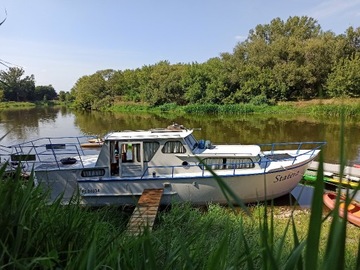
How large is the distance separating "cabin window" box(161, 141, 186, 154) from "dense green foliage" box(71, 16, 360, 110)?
95.3 feet

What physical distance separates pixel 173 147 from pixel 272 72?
37.6m

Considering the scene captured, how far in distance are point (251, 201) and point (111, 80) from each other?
209 feet

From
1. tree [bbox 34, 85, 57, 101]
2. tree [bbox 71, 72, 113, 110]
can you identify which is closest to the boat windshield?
tree [bbox 71, 72, 113, 110]

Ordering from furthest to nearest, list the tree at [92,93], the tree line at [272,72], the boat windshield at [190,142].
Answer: the tree at [92,93], the tree line at [272,72], the boat windshield at [190,142]

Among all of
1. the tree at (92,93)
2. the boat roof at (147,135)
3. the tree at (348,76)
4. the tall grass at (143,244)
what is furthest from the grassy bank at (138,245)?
the tree at (92,93)

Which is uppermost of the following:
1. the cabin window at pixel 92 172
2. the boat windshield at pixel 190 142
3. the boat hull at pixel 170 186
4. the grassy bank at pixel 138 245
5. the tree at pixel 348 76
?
the tree at pixel 348 76

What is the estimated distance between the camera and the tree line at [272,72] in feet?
136

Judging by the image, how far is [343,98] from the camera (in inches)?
30.3

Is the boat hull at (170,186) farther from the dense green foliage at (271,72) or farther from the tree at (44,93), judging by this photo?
the tree at (44,93)

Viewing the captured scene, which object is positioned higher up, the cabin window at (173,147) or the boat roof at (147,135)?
the boat roof at (147,135)

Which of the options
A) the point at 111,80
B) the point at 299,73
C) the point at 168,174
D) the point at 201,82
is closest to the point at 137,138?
the point at 168,174

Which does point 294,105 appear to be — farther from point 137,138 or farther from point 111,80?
point 111,80

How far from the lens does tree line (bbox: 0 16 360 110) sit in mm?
41500

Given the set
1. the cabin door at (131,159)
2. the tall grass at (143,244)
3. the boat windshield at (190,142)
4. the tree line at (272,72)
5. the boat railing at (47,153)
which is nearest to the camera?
the tall grass at (143,244)
